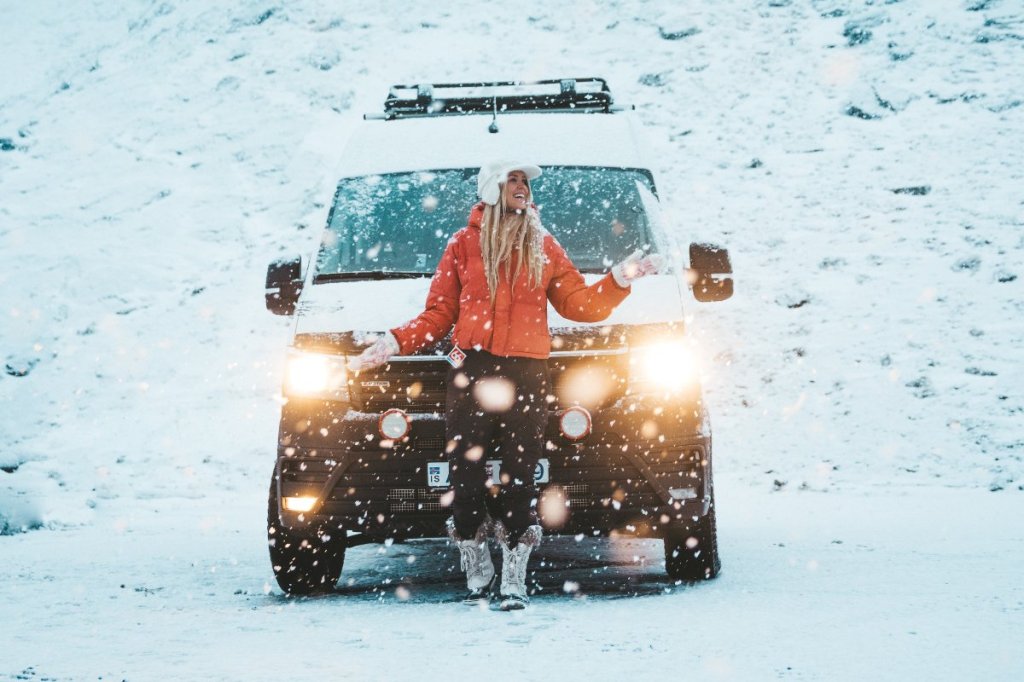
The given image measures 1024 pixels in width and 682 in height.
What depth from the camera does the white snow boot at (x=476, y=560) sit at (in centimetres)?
533

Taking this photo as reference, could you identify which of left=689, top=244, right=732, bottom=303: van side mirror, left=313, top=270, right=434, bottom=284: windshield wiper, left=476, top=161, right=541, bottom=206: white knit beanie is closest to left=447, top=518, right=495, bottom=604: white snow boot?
left=313, top=270, right=434, bottom=284: windshield wiper

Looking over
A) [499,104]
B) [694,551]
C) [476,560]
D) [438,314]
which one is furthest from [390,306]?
[499,104]

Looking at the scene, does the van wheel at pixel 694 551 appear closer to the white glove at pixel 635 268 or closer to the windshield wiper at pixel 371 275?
the white glove at pixel 635 268

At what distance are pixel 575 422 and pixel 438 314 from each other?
0.81 metres

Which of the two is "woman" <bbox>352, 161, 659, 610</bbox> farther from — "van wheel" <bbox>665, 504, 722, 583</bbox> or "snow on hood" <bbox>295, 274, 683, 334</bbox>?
"van wheel" <bbox>665, 504, 722, 583</bbox>

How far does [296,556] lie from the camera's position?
5871 mm

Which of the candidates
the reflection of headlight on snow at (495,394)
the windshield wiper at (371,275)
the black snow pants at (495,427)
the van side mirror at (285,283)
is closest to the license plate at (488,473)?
the black snow pants at (495,427)

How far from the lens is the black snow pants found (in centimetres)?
516

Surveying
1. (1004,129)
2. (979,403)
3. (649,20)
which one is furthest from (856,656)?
(649,20)

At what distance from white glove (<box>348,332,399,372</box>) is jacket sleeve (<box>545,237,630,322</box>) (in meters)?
0.79

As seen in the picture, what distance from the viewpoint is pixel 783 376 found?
13172mm

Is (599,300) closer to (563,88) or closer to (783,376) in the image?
(563,88)

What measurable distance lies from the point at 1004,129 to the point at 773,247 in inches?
213

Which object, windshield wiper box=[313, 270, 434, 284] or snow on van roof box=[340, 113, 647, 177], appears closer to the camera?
windshield wiper box=[313, 270, 434, 284]
